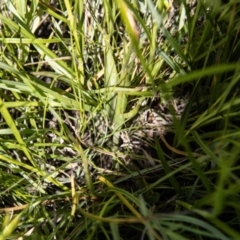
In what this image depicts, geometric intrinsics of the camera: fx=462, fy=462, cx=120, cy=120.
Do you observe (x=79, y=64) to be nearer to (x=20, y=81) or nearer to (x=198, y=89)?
(x=20, y=81)

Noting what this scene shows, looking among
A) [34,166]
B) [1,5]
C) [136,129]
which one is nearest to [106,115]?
[136,129]

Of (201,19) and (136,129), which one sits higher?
(201,19)

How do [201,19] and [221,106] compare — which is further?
[201,19]

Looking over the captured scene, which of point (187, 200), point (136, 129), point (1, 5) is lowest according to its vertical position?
point (187, 200)

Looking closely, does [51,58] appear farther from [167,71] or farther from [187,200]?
[187,200]

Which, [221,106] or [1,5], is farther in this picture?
[1,5]

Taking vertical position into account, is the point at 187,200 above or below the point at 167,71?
below
